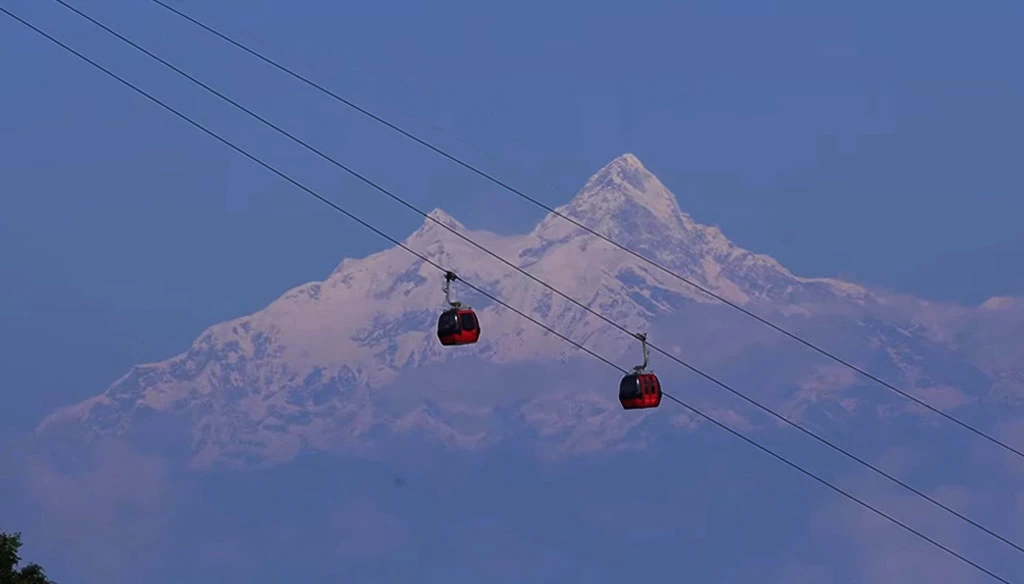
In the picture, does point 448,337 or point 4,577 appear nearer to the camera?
point 448,337

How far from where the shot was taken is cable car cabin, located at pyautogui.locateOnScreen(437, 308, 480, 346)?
43.8m

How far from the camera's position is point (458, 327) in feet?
144

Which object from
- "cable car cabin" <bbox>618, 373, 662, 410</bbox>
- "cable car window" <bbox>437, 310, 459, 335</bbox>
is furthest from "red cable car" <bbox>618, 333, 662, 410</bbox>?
"cable car window" <bbox>437, 310, 459, 335</bbox>

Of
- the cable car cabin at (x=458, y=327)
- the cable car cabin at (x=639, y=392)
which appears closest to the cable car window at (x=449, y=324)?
the cable car cabin at (x=458, y=327)

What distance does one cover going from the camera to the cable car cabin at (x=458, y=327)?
4381cm

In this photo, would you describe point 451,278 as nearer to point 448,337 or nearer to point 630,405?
point 448,337

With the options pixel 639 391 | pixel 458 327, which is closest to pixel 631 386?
pixel 639 391

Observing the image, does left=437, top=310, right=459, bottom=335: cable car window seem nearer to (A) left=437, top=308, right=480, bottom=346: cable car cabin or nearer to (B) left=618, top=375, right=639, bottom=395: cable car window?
(A) left=437, top=308, right=480, bottom=346: cable car cabin

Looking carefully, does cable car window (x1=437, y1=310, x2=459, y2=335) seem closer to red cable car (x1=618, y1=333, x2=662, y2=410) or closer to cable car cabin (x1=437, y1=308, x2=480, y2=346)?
cable car cabin (x1=437, y1=308, x2=480, y2=346)

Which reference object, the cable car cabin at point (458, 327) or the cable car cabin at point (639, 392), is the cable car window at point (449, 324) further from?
the cable car cabin at point (639, 392)

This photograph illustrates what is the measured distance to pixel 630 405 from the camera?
149 ft

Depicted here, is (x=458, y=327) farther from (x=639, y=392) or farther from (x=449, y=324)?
(x=639, y=392)

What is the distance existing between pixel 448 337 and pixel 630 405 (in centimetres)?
453

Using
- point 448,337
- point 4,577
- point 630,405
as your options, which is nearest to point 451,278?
point 448,337
